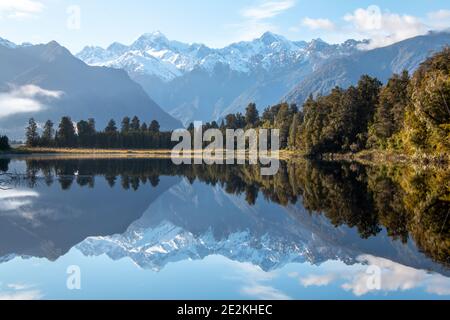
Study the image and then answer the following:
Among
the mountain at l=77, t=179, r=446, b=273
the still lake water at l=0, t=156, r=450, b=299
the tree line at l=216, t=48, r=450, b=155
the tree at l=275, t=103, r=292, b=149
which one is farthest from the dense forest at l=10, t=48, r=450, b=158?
the mountain at l=77, t=179, r=446, b=273

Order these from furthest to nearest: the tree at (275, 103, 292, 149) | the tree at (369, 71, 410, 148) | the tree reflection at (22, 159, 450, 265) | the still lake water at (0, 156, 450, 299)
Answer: the tree at (275, 103, 292, 149) < the tree at (369, 71, 410, 148) < the tree reflection at (22, 159, 450, 265) < the still lake water at (0, 156, 450, 299)

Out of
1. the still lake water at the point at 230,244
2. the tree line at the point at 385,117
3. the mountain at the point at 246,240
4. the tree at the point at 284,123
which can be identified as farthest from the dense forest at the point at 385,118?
the mountain at the point at 246,240

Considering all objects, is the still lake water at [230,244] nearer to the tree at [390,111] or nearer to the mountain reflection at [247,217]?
the mountain reflection at [247,217]

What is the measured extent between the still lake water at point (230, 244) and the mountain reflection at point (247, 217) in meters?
0.10

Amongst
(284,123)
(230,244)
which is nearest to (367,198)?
(230,244)

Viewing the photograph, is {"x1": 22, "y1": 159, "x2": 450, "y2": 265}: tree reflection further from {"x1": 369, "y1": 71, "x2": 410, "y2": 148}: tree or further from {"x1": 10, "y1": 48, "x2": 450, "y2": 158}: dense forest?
{"x1": 369, "y1": 71, "x2": 410, "y2": 148}: tree

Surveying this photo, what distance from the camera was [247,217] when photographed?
37.6 meters

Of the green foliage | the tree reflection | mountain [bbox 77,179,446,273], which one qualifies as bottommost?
mountain [bbox 77,179,446,273]

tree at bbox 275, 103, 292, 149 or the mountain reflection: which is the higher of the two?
tree at bbox 275, 103, 292, 149

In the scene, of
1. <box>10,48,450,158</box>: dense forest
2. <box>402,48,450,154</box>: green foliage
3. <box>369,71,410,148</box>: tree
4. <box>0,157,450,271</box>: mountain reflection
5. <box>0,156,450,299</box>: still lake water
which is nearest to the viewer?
<box>0,156,450,299</box>: still lake water

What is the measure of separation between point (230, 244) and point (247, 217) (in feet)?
36.2

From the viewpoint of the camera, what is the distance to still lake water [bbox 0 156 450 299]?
59.6 feet

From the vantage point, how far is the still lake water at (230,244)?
1816cm

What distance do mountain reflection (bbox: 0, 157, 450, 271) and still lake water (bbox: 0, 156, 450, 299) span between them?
10cm
